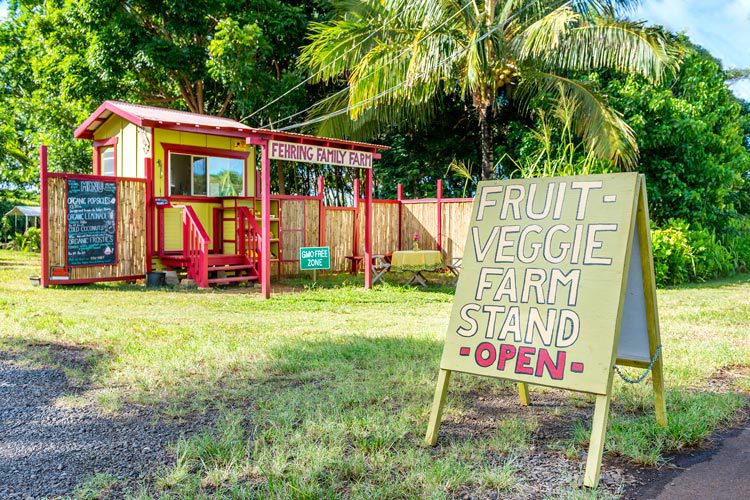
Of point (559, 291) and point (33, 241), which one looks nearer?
point (559, 291)

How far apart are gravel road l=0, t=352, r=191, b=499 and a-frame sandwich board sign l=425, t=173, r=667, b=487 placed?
1.68 metres

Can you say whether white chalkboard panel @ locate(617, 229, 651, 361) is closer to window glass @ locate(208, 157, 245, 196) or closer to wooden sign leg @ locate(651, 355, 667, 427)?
wooden sign leg @ locate(651, 355, 667, 427)

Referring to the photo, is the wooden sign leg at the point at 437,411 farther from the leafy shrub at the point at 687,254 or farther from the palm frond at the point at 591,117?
the leafy shrub at the point at 687,254

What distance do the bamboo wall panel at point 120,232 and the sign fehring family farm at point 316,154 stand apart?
3301 millimetres

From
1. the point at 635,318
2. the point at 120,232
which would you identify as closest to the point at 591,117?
the point at 120,232

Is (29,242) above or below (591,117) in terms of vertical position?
below

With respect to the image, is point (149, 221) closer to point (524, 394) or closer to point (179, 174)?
point (179, 174)

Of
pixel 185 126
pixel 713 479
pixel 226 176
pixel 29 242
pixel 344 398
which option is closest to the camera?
pixel 713 479

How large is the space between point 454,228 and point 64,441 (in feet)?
40.4

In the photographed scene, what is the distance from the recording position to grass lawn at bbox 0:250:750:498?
11.1 ft

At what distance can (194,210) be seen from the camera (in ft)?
44.7

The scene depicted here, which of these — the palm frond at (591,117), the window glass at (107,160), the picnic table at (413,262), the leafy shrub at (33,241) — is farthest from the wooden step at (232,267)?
the leafy shrub at (33,241)

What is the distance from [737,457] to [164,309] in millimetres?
7260

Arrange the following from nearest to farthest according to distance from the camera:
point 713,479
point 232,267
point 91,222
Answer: point 713,479 < point 91,222 < point 232,267
